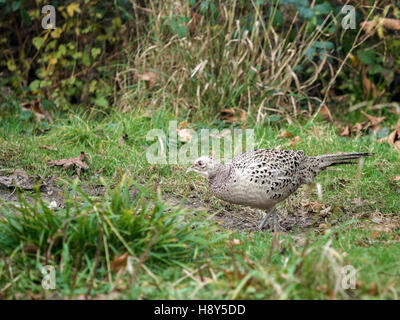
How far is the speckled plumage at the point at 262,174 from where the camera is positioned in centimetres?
501

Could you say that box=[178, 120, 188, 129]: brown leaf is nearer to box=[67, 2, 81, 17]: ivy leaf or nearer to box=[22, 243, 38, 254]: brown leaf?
box=[67, 2, 81, 17]: ivy leaf

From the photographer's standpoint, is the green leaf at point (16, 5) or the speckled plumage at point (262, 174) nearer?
the speckled plumage at point (262, 174)

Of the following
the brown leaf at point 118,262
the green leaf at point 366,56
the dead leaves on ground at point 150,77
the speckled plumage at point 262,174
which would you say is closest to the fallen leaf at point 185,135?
the dead leaves on ground at point 150,77

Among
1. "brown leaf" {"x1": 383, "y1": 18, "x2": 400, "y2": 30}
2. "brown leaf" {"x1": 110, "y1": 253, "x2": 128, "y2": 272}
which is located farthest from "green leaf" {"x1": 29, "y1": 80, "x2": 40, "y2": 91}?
"brown leaf" {"x1": 110, "y1": 253, "x2": 128, "y2": 272}

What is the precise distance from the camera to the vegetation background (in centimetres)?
352

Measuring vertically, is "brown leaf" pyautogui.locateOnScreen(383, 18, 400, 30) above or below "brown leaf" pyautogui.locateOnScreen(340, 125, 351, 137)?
above

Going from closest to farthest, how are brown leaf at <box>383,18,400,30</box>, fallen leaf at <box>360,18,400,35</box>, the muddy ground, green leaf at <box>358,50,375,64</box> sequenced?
1. the muddy ground
2. fallen leaf at <box>360,18,400,35</box>
3. brown leaf at <box>383,18,400,30</box>
4. green leaf at <box>358,50,375,64</box>

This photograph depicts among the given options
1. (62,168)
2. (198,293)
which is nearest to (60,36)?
(62,168)

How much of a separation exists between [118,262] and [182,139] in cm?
356

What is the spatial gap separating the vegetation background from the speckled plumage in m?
0.34

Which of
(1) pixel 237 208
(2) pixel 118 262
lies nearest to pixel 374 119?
(1) pixel 237 208

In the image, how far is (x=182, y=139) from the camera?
701 cm

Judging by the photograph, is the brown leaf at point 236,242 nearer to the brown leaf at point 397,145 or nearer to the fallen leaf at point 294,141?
the fallen leaf at point 294,141

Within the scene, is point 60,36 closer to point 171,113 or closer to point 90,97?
point 90,97
